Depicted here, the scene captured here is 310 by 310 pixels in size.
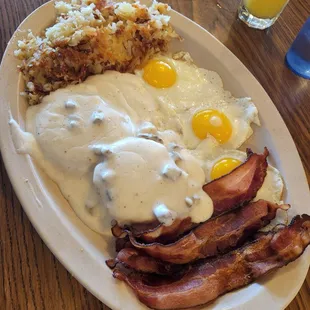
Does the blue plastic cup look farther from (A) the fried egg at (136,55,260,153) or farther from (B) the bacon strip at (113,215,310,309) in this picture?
(B) the bacon strip at (113,215,310,309)

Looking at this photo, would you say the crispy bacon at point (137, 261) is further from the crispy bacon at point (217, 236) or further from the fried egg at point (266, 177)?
the fried egg at point (266, 177)

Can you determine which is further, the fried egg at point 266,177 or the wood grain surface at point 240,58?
the fried egg at point 266,177

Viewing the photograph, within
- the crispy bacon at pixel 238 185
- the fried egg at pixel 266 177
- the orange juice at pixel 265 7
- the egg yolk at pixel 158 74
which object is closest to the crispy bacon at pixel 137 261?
the crispy bacon at pixel 238 185

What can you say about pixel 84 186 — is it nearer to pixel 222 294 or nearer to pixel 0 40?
pixel 222 294

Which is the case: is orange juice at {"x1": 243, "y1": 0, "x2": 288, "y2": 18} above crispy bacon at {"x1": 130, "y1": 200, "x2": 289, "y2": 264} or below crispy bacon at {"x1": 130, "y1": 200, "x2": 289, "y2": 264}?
above

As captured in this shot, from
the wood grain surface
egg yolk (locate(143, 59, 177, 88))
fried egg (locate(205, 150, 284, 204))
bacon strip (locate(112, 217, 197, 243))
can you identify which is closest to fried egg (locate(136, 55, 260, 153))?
egg yolk (locate(143, 59, 177, 88))

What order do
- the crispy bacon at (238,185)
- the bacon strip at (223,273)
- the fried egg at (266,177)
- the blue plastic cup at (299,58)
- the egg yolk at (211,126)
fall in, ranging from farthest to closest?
the blue plastic cup at (299,58)
the egg yolk at (211,126)
the fried egg at (266,177)
the crispy bacon at (238,185)
the bacon strip at (223,273)

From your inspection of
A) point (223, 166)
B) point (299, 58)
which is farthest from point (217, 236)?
point (299, 58)
